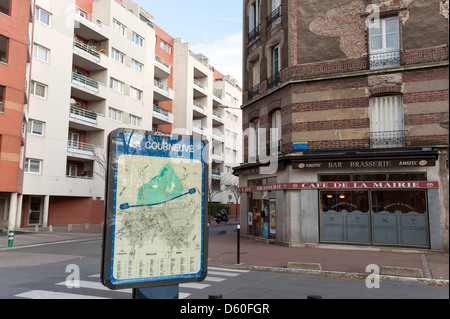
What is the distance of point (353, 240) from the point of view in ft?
53.7

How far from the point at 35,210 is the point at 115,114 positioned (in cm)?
1111

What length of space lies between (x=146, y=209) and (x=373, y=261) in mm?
10793

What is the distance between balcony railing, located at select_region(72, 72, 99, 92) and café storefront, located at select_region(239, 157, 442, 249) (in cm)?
2137

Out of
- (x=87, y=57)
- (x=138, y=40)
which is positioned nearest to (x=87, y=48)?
(x=87, y=57)

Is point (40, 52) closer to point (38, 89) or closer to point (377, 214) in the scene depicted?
point (38, 89)

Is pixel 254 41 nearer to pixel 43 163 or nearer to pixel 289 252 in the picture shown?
pixel 289 252

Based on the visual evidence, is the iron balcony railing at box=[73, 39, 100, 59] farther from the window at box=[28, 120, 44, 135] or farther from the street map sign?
the street map sign

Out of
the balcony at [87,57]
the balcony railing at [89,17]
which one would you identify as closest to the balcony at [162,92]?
the balcony at [87,57]

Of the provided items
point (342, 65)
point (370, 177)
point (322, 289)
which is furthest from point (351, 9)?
point (322, 289)

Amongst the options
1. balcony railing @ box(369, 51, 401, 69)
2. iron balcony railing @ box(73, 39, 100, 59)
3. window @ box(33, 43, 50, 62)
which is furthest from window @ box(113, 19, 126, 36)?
balcony railing @ box(369, 51, 401, 69)

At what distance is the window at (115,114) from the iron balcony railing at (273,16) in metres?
19.8

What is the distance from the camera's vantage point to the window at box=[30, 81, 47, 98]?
1114 inches

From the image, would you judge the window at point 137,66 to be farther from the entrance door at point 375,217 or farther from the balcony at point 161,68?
the entrance door at point 375,217

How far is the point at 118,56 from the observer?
120 ft
